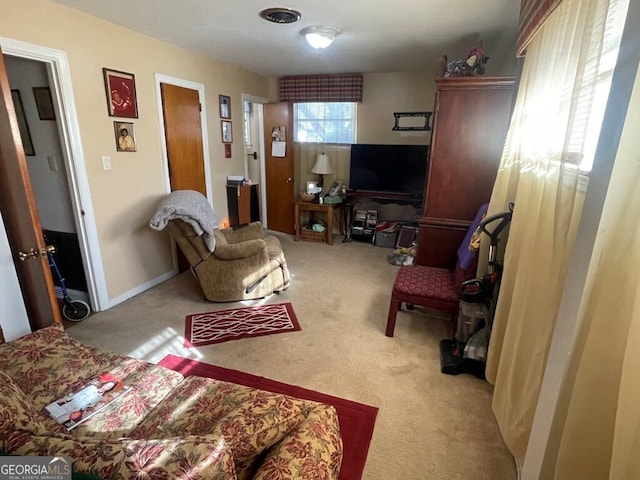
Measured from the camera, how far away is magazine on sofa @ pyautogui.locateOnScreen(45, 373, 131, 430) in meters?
1.24

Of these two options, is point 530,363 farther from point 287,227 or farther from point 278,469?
point 287,227

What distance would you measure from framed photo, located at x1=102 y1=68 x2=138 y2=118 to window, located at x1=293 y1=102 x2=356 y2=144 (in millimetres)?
2530

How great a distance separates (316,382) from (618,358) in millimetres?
1586

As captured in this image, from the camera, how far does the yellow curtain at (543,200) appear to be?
1.19m

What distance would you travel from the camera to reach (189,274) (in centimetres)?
376

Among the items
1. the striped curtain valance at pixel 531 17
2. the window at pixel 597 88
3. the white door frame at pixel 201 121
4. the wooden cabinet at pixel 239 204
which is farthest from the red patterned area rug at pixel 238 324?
the striped curtain valance at pixel 531 17

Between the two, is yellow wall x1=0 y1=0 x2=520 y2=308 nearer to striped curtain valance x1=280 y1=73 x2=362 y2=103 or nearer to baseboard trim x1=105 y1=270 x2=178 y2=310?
Answer: baseboard trim x1=105 y1=270 x2=178 y2=310

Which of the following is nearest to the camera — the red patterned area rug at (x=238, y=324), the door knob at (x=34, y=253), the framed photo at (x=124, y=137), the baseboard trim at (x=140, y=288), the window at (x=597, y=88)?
the window at (x=597, y=88)

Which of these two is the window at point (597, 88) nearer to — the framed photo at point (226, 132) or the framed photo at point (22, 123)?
the framed photo at point (22, 123)

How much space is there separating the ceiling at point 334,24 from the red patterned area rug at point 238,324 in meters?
2.33

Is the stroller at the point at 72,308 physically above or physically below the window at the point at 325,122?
below

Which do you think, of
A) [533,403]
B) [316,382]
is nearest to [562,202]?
[533,403]

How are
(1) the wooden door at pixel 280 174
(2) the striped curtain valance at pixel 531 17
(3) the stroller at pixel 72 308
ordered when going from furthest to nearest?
1. (1) the wooden door at pixel 280 174
2. (3) the stroller at pixel 72 308
3. (2) the striped curtain valance at pixel 531 17

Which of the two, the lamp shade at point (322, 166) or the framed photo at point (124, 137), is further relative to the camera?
the lamp shade at point (322, 166)
